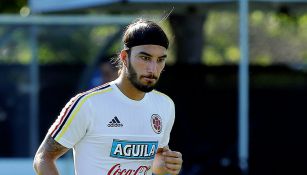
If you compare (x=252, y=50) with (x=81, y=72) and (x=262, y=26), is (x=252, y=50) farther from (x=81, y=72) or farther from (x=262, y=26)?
Result: (x=81, y=72)

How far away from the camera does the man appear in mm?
4227

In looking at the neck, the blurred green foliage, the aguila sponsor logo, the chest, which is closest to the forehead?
the neck

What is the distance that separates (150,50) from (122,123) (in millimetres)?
362

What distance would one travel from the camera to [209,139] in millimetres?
10242

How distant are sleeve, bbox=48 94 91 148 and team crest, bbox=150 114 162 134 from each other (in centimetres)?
34

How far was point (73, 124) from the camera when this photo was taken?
4207mm

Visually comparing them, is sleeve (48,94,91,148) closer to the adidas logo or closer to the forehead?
the adidas logo

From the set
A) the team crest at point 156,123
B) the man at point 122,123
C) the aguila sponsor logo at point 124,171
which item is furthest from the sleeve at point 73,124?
the team crest at point 156,123

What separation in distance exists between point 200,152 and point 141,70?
5.92m

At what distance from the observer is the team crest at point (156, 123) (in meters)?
4.42

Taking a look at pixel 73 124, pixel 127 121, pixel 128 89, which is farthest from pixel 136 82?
pixel 73 124

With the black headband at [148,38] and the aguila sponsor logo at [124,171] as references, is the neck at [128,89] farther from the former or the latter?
the aguila sponsor logo at [124,171]

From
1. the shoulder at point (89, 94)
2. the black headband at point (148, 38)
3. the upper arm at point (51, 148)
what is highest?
the black headband at point (148, 38)

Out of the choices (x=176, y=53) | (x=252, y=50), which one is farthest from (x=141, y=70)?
(x=252, y=50)
